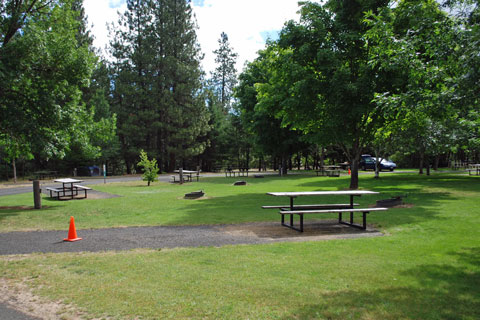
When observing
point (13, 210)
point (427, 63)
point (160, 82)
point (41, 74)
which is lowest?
point (13, 210)

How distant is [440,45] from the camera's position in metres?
6.39

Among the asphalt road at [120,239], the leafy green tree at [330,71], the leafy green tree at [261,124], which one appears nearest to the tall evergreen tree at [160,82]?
the leafy green tree at [261,124]

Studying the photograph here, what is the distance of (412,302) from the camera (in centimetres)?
423

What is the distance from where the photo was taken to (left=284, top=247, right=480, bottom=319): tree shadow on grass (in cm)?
388

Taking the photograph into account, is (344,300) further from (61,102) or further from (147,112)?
(147,112)

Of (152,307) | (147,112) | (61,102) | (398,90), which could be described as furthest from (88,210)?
(147,112)

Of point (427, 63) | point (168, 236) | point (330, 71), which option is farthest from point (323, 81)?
point (168, 236)

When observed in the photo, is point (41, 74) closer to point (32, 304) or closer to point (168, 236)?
point (168, 236)

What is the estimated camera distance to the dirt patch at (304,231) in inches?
326

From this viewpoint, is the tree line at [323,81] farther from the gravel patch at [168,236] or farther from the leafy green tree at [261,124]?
the gravel patch at [168,236]

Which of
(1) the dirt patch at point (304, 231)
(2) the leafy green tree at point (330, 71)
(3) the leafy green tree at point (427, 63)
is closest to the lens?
(3) the leafy green tree at point (427, 63)

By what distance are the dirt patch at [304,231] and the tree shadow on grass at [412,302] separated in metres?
3.16

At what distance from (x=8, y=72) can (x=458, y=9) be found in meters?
13.6

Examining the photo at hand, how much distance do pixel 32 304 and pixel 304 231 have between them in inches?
252
